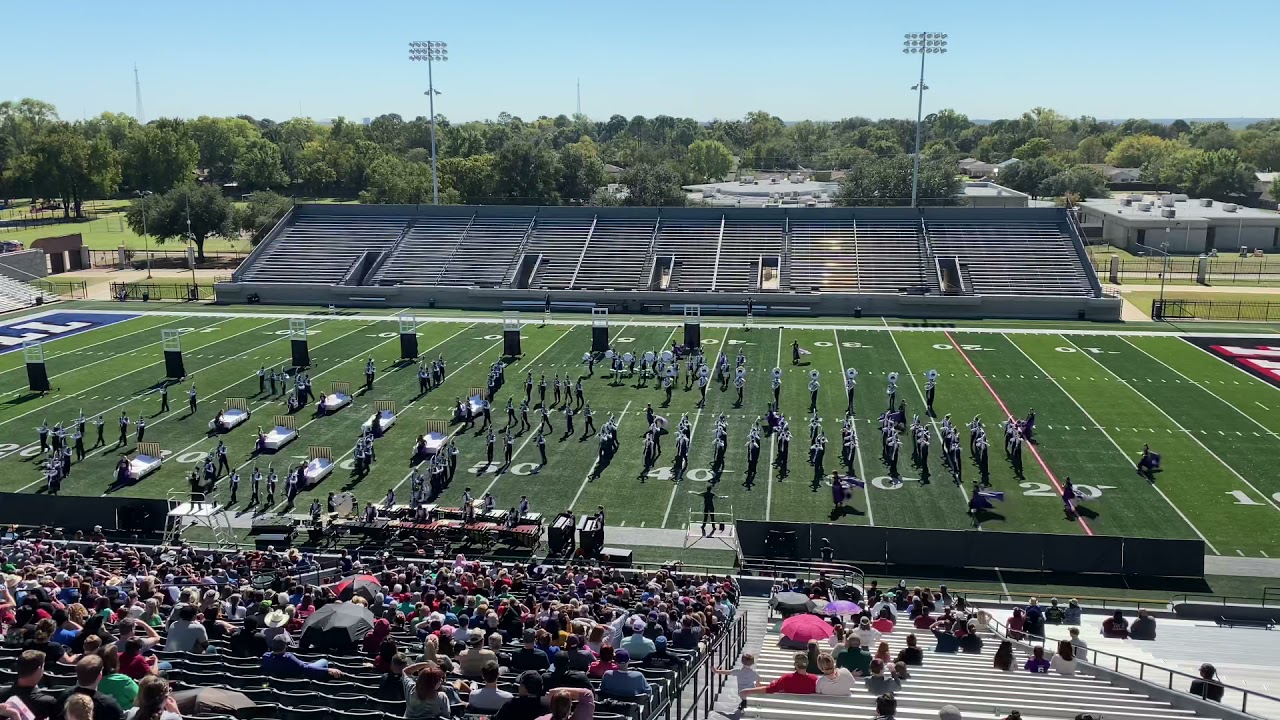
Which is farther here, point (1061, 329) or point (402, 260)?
point (402, 260)

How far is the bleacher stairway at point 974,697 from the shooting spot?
872cm

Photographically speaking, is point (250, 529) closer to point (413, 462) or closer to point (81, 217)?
point (413, 462)

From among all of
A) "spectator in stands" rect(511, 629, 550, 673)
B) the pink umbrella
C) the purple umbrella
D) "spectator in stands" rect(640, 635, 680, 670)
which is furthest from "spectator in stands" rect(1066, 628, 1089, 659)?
"spectator in stands" rect(511, 629, 550, 673)

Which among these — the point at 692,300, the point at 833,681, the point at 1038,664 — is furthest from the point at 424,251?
the point at 833,681

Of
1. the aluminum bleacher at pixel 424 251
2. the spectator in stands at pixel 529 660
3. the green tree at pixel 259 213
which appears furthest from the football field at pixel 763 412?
the green tree at pixel 259 213

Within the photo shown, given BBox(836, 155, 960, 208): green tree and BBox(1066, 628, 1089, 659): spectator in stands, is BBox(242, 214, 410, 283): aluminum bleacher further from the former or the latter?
BBox(1066, 628, 1089, 659): spectator in stands

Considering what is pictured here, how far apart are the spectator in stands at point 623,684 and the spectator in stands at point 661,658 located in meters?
1.46

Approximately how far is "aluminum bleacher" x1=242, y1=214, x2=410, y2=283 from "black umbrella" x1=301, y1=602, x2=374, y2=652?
40060mm

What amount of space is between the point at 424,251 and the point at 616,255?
9568 mm

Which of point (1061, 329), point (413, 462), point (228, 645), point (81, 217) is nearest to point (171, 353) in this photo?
point (413, 462)

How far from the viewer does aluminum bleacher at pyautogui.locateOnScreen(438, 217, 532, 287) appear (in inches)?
1870

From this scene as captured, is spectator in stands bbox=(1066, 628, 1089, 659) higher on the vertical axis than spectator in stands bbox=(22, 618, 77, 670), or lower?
lower

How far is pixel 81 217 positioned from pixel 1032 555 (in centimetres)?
9086

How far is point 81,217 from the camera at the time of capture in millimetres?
88062
